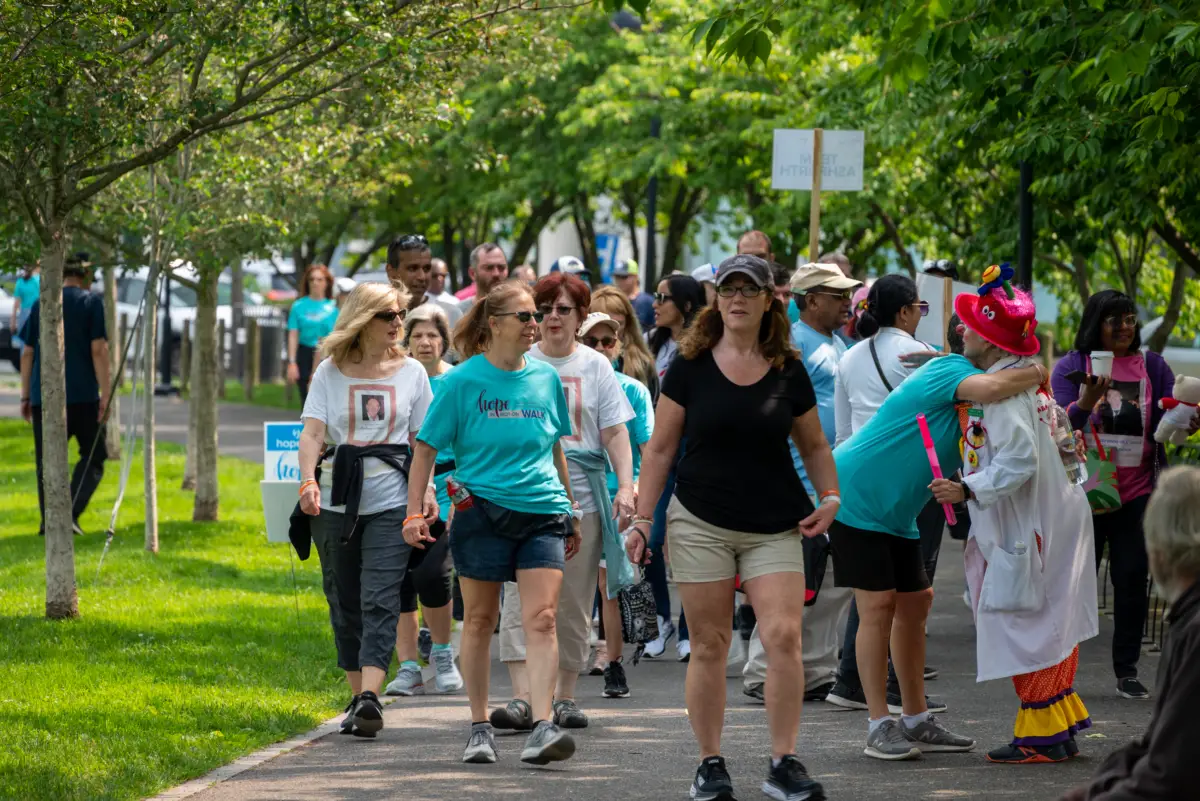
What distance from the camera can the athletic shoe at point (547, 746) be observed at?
22.7 feet

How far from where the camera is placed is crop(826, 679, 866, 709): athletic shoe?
8.54m

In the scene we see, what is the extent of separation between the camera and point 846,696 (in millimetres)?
8586

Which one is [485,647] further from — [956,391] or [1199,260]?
[1199,260]

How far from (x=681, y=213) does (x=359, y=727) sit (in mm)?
24284

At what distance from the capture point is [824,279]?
29.5 feet

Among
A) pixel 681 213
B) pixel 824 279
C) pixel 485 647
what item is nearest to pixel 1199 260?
pixel 824 279

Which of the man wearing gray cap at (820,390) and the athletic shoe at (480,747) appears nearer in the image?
the athletic shoe at (480,747)

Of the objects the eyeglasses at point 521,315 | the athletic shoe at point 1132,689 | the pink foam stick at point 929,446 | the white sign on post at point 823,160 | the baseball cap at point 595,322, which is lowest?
the athletic shoe at point 1132,689

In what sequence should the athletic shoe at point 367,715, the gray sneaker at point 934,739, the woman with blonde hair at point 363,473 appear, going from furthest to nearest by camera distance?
the woman with blonde hair at point 363,473
the athletic shoe at point 367,715
the gray sneaker at point 934,739

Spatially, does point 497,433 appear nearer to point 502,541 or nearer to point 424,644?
point 502,541

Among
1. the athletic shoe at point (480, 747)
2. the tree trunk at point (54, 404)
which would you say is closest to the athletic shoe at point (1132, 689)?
the athletic shoe at point (480, 747)

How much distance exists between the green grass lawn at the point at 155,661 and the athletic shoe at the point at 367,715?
14.3 inches

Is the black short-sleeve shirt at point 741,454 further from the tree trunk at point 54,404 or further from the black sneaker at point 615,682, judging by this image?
the tree trunk at point 54,404

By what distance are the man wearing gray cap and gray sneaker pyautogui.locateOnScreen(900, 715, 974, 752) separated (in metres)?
1.29
